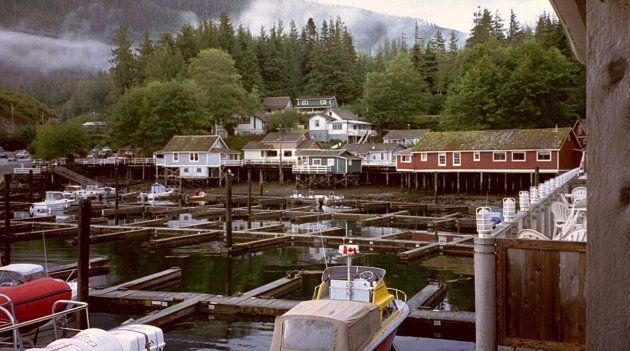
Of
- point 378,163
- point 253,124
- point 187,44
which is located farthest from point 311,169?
point 187,44

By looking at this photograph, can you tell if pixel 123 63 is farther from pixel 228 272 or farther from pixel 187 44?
pixel 228 272

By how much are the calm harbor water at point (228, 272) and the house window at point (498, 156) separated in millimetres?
33211

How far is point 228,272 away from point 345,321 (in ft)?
56.7

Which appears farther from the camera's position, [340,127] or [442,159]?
[340,127]

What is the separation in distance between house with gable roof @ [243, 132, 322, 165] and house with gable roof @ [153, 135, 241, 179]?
13.0 feet

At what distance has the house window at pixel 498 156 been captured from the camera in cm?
6206

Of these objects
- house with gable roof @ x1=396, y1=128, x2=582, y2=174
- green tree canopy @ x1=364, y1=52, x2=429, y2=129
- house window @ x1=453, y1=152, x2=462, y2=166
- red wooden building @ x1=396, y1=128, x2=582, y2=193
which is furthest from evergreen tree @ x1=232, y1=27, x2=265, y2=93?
house window @ x1=453, y1=152, x2=462, y2=166

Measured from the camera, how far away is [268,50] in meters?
130

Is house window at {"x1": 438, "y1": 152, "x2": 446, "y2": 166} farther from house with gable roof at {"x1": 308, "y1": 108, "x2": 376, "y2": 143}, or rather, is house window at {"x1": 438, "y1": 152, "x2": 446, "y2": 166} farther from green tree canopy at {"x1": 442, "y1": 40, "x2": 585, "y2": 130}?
house with gable roof at {"x1": 308, "y1": 108, "x2": 376, "y2": 143}

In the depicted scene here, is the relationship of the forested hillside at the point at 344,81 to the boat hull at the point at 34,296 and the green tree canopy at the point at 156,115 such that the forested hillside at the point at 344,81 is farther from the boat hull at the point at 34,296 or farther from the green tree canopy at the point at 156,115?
the boat hull at the point at 34,296

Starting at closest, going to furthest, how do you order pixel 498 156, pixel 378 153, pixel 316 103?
pixel 498 156
pixel 378 153
pixel 316 103

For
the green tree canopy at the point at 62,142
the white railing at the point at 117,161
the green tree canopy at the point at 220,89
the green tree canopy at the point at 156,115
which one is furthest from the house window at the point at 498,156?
the green tree canopy at the point at 62,142

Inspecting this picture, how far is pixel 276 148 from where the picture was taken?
86.8 metres

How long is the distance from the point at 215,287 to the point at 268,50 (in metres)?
109
